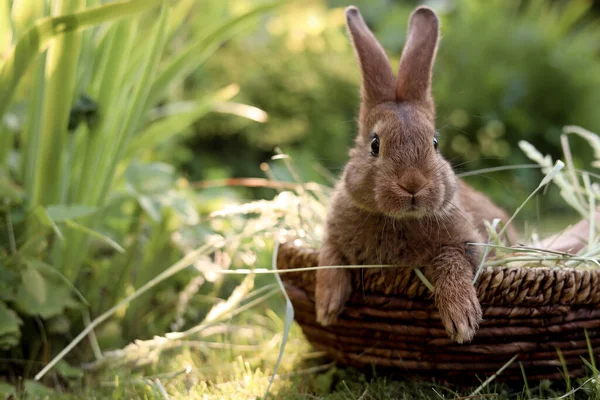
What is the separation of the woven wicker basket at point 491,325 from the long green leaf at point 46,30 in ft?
3.41

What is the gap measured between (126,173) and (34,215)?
1.65ft

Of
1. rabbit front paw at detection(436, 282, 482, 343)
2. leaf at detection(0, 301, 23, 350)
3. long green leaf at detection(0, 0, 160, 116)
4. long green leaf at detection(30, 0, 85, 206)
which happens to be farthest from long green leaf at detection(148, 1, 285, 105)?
rabbit front paw at detection(436, 282, 482, 343)

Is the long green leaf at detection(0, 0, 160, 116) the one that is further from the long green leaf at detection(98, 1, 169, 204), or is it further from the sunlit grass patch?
the sunlit grass patch

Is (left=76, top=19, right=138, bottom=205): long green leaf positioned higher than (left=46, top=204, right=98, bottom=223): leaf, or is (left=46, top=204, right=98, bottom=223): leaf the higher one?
(left=76, top=19, right=138, bottom=205): long green leaf

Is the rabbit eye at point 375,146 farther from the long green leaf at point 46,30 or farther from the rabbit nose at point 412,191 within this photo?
the long green leaf at point 46,30

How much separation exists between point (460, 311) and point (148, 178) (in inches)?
61.3

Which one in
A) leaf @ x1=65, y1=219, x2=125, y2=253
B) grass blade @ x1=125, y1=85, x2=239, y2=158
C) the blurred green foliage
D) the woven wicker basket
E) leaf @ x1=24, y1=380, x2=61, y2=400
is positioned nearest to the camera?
the woven wicker basket

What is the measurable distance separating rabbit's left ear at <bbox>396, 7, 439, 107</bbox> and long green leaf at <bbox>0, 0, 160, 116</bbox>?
78 cm

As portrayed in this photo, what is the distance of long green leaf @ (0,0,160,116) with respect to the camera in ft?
5.85

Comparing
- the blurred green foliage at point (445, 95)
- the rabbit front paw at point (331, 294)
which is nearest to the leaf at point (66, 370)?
the rabbit front paw at point (331, 294)

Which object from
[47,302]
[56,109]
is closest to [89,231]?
[47,302]

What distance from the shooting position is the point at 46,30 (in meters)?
1.84

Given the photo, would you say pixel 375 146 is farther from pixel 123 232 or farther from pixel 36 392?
pixel 123 232

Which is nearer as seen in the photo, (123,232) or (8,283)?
(8,283)
